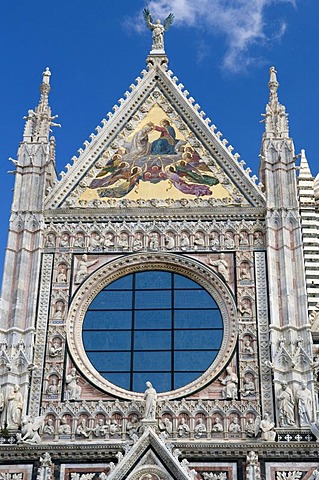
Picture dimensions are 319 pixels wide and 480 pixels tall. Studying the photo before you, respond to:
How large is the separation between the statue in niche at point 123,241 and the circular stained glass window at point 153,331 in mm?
565

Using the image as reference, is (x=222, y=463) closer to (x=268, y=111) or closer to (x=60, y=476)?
(x=60, y=476)

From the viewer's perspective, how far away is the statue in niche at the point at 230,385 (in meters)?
18.1

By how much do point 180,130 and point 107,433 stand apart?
23.3ft

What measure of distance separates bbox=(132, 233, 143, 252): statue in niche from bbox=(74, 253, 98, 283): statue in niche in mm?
775

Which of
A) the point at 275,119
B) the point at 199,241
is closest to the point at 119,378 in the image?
the point at 199,241

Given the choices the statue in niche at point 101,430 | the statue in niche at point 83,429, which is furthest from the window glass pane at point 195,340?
the statue in niche at point 83,429

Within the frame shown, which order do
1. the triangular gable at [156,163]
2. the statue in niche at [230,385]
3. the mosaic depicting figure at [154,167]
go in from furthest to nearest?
the mosaic depicting figure at [154,167] < the triangular gable at [156,163] < the statue in niche at [230,385]

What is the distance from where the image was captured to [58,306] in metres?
19.4

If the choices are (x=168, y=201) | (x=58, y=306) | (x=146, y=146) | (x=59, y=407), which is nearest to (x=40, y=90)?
(x=146, y=146)

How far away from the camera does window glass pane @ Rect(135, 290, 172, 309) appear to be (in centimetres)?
1948

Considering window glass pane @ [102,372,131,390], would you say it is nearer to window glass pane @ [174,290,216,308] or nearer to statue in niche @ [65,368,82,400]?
statue in niche @ [65,368,82,400]

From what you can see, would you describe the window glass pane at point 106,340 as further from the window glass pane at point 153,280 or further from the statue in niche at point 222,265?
the statue in niche at point 222,265

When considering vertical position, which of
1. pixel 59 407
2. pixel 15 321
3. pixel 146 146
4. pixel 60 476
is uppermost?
pixel 146 146

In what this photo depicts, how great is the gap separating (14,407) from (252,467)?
161 inches
